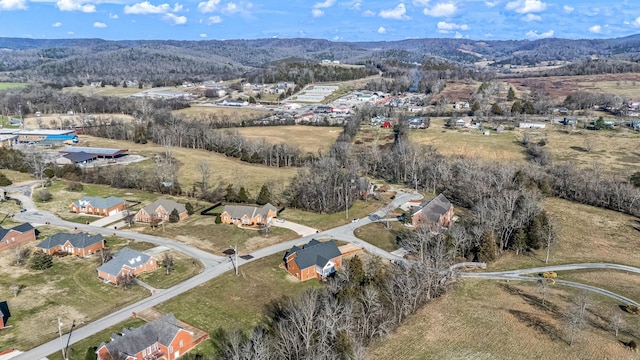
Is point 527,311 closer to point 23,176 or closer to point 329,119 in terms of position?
point 23,176

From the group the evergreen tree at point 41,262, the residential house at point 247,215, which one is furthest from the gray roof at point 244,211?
the evergreen tree at point 41,262

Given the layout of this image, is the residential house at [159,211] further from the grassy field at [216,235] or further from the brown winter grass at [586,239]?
the brown winter grass at [586,239]

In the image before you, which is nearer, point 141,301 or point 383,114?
point 141,301

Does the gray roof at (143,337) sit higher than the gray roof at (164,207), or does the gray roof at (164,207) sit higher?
the gray roof at (164,207)

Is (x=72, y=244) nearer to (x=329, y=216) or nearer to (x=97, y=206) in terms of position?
(x=97, y=206)

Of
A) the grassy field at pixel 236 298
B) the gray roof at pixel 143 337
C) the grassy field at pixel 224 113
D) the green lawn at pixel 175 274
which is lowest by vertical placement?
the grassy field at pixel 236 298

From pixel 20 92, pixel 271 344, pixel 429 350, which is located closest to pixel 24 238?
pixel 271 344
